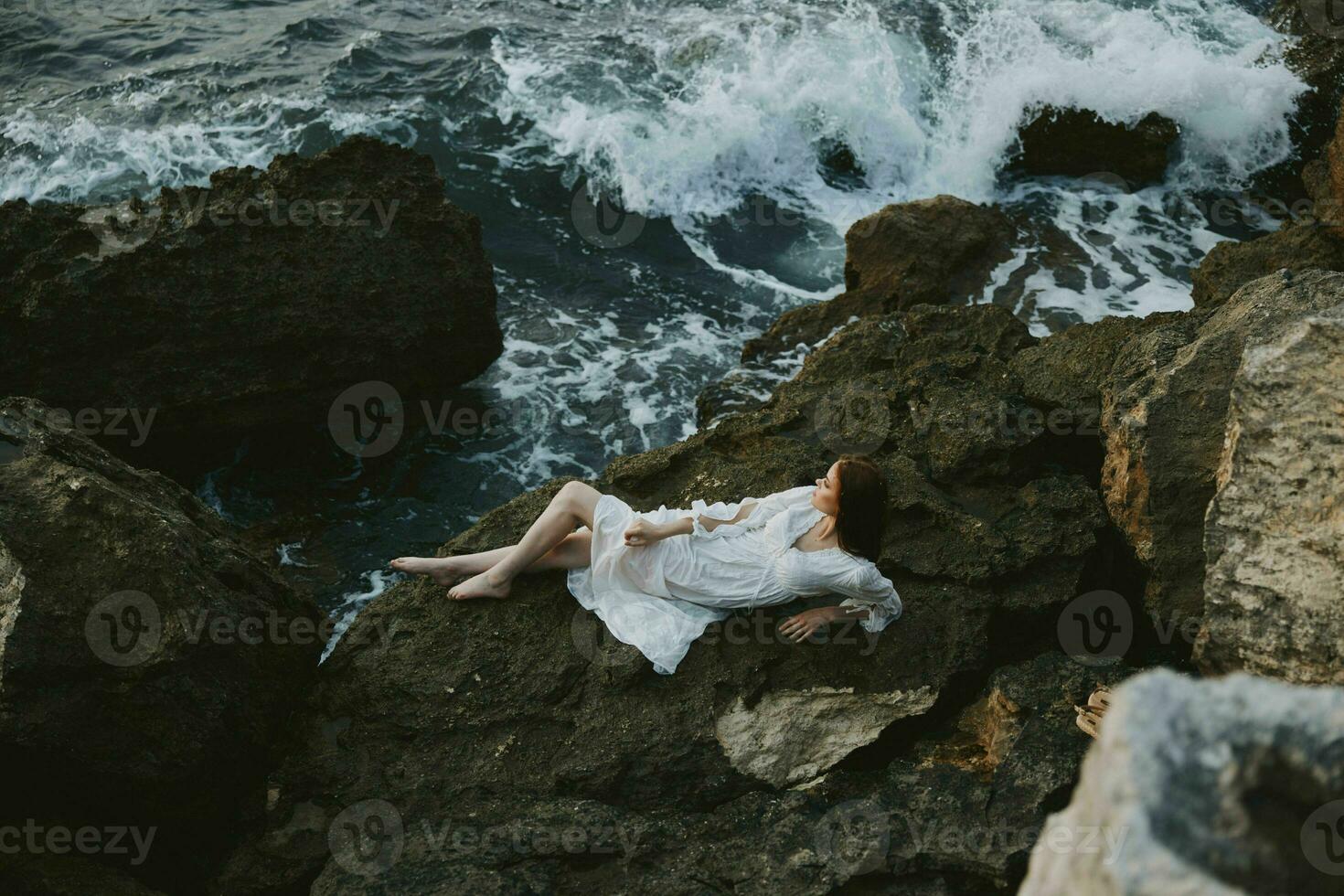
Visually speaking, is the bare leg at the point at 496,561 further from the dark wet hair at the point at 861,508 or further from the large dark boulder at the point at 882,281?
the large dark boulder at the point at 882,281

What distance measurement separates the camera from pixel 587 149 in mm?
12672

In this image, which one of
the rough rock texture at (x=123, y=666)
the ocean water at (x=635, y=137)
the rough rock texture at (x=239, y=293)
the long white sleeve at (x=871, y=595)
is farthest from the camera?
the ocean water at (x=635, y=137)

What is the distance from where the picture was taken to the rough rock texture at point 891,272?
359 inches

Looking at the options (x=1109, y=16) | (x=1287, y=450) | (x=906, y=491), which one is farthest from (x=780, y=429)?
(x=1109, y=16)

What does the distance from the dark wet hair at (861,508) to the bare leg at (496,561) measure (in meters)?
1.20

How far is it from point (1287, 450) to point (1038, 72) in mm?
10333

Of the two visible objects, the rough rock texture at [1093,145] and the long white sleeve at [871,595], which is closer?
the long white sleeve at [871,595]

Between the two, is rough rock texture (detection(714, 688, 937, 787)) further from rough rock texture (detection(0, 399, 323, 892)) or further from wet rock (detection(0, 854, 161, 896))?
wet rock (detection(0, 854, 161, 896))

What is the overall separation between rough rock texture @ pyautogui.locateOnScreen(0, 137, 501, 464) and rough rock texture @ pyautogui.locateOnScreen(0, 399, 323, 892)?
2.45 metres

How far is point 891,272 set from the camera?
9164mm

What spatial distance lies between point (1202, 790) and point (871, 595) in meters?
3.00

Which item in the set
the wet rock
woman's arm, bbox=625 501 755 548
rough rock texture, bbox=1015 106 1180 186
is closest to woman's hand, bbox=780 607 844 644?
woman's arm, bbox=625 501 755 548

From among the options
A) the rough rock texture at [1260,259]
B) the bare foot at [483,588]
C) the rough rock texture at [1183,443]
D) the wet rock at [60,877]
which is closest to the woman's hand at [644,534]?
the bare foot at [483,588]

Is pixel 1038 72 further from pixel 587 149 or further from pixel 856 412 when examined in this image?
pixel 856 412
